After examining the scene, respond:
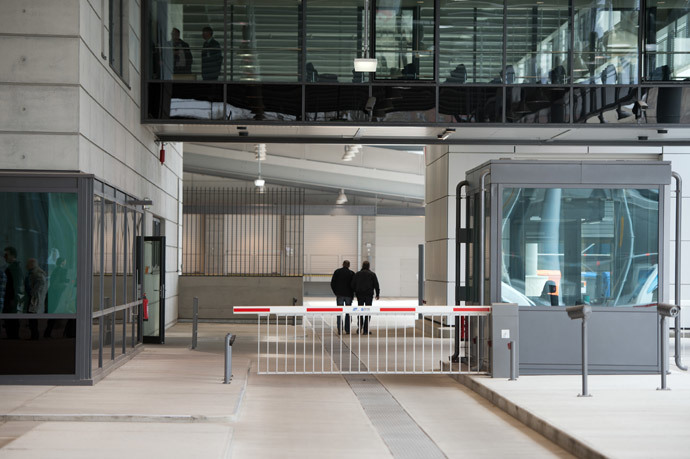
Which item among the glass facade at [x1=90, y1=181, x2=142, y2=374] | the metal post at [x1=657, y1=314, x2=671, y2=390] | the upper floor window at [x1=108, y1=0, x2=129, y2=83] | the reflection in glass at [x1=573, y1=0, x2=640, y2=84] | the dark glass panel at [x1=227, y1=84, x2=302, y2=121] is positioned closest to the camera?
the metal post at [x1=657, y1=314, x2=671, y2=390]

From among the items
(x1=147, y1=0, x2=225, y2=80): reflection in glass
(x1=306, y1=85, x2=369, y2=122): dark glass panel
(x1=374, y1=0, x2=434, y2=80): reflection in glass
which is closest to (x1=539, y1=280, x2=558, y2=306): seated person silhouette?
(x1=306, y1=85, x2=369, y2=122): dark glass panel

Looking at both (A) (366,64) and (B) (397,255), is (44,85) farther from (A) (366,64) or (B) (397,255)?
(B) (397,255)

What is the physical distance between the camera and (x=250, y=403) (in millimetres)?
10359

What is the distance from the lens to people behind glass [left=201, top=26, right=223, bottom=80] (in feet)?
53.3

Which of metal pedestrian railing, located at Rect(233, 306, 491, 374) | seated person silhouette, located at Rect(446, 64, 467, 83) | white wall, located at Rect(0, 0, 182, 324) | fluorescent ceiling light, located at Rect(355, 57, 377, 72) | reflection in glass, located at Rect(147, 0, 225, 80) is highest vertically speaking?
reflection in glass, located at Rect(147, 0, 225, 80)

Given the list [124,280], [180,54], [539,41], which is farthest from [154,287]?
Result: [539,41]

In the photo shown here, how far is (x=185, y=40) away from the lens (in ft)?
53.5

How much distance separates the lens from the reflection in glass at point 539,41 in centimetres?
1659

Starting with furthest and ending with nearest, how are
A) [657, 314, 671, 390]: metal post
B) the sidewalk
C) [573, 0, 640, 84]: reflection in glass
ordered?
[573, 0, 640, 84]: reflection in glass
[657, 314, 671, 390]: metal post
the sidewalk

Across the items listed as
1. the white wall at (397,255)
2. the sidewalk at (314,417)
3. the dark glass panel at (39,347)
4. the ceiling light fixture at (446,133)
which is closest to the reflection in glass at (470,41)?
the ceiling light fixture at (446,133)

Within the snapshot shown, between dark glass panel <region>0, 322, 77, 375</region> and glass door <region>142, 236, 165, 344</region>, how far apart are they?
210 inches

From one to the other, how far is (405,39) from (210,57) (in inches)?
138

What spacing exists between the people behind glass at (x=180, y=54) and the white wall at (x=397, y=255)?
29516mm

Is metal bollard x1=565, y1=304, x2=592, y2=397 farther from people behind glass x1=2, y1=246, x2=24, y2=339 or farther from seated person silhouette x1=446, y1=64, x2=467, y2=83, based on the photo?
seated person silhouette x1=446, y1=64, x2=467, y2=83
